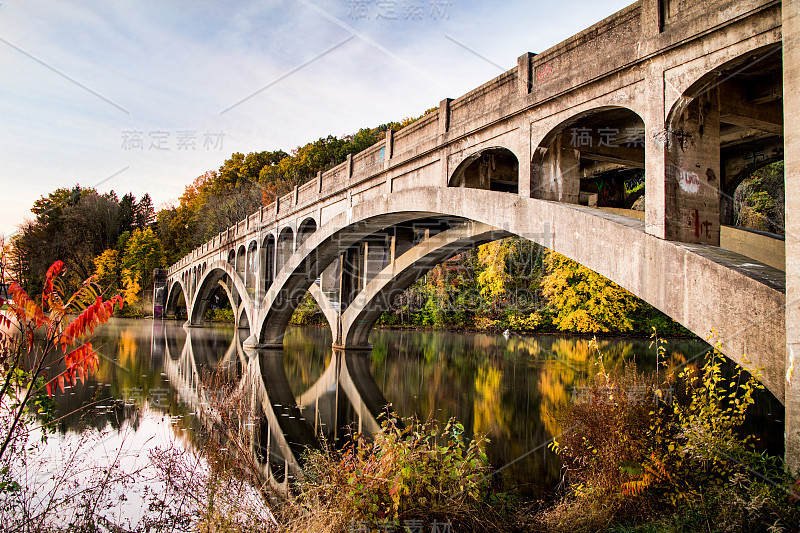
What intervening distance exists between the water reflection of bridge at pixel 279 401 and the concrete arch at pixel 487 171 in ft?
16.3

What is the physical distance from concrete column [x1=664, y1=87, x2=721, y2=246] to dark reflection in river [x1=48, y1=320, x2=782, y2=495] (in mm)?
1619

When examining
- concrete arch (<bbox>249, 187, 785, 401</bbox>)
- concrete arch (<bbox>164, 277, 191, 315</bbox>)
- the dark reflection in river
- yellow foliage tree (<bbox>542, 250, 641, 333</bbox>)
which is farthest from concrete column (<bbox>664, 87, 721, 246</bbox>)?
concrete arch (<bbox>164, 277, 191, 315</bbox>)

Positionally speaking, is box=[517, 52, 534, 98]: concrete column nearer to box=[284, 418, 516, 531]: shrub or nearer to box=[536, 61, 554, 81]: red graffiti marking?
box=[536, 61, 554, 81]: red graffiti marking

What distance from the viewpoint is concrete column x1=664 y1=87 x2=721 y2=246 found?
612cm

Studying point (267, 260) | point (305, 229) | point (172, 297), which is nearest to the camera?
point (305, 229)

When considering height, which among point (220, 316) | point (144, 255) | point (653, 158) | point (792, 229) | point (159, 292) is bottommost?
point (220, 316)

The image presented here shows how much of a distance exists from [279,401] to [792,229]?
9.66m

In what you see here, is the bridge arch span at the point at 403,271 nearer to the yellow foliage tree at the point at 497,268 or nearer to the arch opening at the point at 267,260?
the arch opening at the point at 267,260

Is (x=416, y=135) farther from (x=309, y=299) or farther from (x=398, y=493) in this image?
(x=309, y=299)

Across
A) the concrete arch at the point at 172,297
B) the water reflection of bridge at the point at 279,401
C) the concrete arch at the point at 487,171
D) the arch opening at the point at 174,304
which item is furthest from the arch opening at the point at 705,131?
the concrete arch at the point at 172,297

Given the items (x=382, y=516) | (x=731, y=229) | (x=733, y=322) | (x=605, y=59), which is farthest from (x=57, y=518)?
(x=731, y=229)

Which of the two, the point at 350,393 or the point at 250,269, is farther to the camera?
the point at 250,269

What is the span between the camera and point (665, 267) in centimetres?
585

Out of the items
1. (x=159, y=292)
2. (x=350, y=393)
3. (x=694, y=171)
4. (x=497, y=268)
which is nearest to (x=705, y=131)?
(x=694, y=171)
